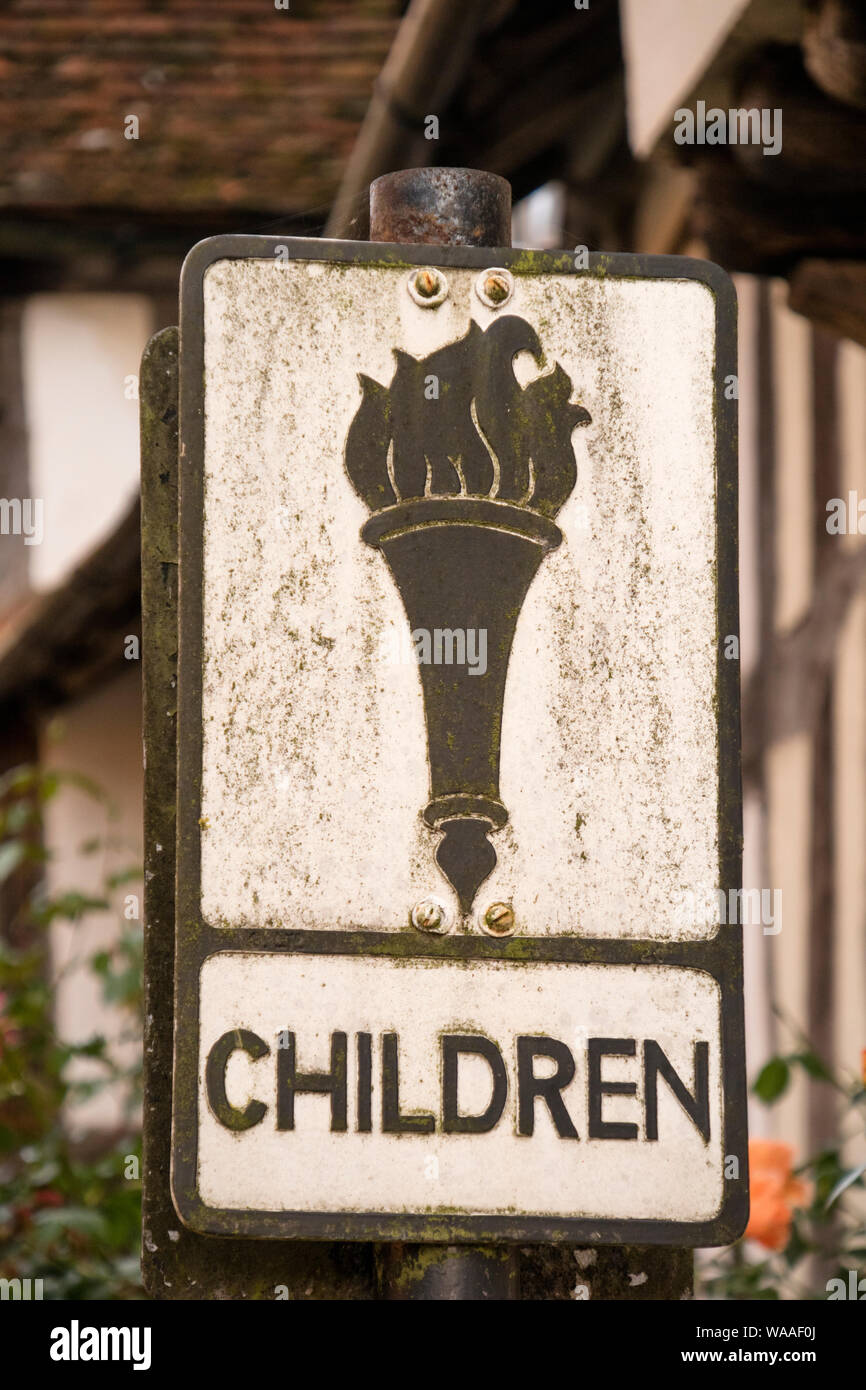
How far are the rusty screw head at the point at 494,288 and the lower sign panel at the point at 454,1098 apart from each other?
44 centimetres

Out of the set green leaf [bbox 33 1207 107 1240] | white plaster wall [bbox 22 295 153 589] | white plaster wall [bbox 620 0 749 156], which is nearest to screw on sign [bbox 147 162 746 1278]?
white plaster wall [bbox 620 0 749 156]

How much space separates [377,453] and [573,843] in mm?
288

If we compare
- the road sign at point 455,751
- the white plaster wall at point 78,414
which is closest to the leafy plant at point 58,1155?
the road sign at point 455,751

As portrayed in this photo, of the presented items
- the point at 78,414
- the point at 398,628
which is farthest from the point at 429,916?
A: the point at 78,414

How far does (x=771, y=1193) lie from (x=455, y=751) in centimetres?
159

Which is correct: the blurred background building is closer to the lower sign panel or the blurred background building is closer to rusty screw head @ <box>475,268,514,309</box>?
rusty screw head @ <box>475,268,514,309</box>

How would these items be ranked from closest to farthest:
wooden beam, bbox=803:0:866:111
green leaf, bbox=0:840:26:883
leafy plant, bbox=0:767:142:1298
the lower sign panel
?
the lower sign panel
wooden beam, bbox=803:0:866:111
leafy plant, bbox=0:767:142:1298
green leaf, bbox=0:840:26:883

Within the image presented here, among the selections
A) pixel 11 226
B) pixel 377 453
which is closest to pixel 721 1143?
pixel 377 453

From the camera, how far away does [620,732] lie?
102 centimetres

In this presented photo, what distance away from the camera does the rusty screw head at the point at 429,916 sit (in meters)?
0.99

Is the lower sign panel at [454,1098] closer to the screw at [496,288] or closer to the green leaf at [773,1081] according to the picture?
the screw at [496,288]

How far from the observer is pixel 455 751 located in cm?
101

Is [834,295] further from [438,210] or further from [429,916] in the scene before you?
[429,916]

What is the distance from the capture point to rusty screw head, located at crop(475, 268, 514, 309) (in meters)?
1.06
